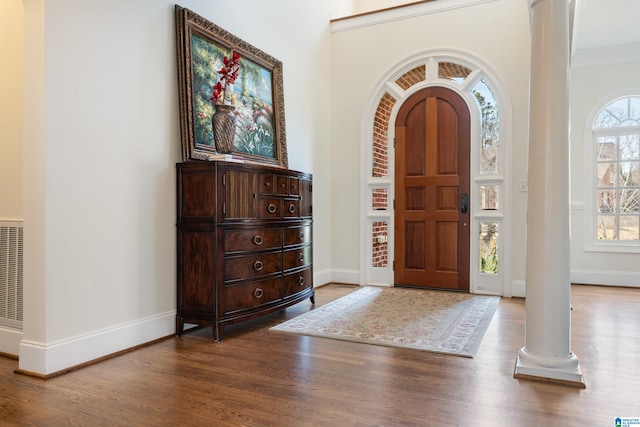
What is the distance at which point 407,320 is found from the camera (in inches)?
139

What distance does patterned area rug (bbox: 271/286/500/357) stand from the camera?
116 inches

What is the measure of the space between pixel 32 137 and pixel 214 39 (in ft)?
5.29

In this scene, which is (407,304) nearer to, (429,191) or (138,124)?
(429,191)

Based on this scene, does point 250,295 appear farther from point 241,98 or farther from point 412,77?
point 412,77

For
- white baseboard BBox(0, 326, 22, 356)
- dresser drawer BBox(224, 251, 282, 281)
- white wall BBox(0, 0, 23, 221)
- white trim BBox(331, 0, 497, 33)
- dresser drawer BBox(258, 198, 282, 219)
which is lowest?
white baseboard BBox(0, 326, 22, 356)

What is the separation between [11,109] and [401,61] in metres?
3.92

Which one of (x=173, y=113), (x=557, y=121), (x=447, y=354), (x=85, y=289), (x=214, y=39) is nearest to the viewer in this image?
(x=557, y=121)

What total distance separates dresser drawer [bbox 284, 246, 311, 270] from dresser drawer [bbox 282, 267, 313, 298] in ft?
0.23

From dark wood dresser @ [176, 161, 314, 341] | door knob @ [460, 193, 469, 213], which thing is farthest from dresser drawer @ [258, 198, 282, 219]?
door knob @ [460, 193, 469, 213]

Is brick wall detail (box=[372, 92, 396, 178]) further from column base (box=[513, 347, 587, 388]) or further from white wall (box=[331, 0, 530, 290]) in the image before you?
column base (box=[513, 347, 587, 388])

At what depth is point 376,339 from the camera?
300 centimetres

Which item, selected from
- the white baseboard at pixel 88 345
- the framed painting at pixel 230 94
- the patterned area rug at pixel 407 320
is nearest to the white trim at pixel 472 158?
the patterned area rug at pixel 407 320

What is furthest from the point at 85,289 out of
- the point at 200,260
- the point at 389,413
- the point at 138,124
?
the point at 389,413

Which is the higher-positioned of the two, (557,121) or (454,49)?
(454,49)
